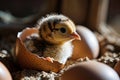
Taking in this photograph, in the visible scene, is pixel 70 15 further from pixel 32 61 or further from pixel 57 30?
pixel 32 61

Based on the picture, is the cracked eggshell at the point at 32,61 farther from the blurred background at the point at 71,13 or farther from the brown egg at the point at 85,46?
the blurred background at the point at 71,13

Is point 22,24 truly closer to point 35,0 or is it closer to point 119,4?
point 35,0

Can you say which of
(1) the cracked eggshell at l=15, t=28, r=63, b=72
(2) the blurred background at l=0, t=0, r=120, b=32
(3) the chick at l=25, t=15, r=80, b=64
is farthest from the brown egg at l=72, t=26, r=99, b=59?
(2) the blurred background at l=0, t=0, r=120, b=32

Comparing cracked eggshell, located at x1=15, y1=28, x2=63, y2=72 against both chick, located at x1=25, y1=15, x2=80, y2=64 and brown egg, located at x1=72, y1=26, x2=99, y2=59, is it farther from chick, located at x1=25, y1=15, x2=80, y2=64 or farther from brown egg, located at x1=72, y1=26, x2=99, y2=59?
brown egg, located at x1=72, y1=26, x2=99, y2=59

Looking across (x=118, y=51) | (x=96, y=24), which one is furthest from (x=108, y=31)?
(x=118, y=51)

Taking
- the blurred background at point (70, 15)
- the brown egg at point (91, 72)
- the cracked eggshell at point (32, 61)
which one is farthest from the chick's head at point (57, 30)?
the blurred background at point (70, 15)

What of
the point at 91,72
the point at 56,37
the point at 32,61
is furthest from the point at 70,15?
the point at 91,72
